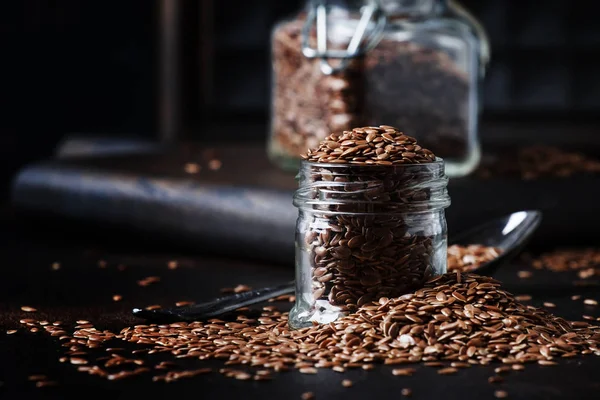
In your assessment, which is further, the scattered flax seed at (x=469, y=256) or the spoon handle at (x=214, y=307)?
the scattered flax seed at (x=469, y=256)

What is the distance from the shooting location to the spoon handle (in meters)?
1.04

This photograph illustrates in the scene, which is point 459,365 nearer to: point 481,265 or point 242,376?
Answer: point 242,376

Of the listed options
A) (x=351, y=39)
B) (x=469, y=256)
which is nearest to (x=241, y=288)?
(x=469, y=256)

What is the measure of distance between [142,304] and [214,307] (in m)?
0.14

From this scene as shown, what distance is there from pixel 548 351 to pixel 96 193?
0.95 meters

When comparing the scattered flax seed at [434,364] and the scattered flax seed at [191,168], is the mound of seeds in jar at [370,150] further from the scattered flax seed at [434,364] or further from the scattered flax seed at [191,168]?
the scattered flax seed at [191,168]

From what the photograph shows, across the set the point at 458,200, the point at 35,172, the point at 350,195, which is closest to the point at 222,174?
the point at 35,172

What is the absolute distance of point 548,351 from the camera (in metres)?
0.91

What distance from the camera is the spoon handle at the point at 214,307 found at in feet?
3.41

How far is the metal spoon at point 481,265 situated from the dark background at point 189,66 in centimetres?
199

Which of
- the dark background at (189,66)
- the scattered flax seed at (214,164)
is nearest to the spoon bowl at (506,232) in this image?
the scattered flax seed at (214,164)

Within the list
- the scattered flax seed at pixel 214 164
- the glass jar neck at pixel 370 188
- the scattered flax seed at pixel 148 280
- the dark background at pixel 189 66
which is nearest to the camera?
the glass jar neck at pixel 370 188

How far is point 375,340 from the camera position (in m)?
0.93

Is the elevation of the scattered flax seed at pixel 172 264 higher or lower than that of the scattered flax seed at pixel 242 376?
lower
